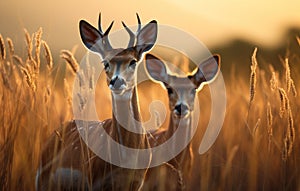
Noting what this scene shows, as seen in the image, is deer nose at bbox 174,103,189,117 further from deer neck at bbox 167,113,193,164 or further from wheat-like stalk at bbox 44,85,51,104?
wheat-like stalk at bbox 44,85,51,104

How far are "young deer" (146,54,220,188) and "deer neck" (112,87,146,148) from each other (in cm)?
67

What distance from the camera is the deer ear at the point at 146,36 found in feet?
15.3

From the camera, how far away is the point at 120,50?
465 cm

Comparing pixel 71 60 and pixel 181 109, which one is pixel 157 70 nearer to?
pixel 181 109

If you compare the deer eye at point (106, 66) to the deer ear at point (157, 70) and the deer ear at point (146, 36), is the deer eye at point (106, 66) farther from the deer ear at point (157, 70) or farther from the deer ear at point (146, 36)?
the deer ear at point (157, 70)

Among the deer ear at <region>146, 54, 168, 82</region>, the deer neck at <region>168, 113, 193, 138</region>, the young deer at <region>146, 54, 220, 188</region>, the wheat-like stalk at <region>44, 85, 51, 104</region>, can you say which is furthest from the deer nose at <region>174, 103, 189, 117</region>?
the wheat-like stalk at <region>44, 85, 51, 104</region>

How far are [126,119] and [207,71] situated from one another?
1266mm

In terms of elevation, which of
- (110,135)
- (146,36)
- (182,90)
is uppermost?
(146,36)

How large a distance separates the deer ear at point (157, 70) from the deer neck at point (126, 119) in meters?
1.21

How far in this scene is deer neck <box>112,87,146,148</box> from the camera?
4.46m

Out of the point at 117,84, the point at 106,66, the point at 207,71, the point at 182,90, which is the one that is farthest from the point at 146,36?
the point at 207,71

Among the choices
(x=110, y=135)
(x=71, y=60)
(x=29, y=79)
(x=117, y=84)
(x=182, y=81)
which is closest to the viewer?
(x=29, y=79)

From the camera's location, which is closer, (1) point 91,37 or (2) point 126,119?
(2) point 126,119

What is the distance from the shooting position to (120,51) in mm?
4633
